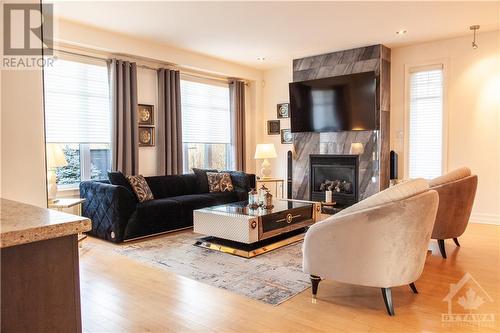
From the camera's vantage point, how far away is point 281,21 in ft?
15.9

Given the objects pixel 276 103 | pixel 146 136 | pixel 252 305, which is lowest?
pixel 252 305

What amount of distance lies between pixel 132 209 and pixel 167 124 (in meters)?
2.01

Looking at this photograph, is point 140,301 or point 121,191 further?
point 121,191

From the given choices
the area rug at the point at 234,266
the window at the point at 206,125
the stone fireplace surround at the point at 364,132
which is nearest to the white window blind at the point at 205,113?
the window at the point at 206,125

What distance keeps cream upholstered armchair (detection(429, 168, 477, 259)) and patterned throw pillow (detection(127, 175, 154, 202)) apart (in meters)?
3.52

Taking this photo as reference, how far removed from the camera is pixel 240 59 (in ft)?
22.6

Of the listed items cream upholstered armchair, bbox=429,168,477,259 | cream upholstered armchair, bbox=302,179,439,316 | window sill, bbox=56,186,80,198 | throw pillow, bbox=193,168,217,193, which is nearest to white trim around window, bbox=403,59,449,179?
cream upholstered armchair, bbox=429,168,477,259

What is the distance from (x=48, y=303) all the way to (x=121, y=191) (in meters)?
3.50

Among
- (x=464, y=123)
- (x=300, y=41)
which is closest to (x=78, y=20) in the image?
(x=300, y=41)

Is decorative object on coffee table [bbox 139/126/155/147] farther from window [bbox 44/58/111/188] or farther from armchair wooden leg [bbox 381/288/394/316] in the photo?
armchair wooden leg [bbox 381/288/394/316]

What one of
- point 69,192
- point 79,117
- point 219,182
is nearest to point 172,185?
point 219,182

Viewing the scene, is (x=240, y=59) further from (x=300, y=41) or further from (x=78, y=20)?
(x=78, y=20)

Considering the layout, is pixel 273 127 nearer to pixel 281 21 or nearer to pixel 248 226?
pixel 281 21

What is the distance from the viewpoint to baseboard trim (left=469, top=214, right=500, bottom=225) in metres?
5.45
